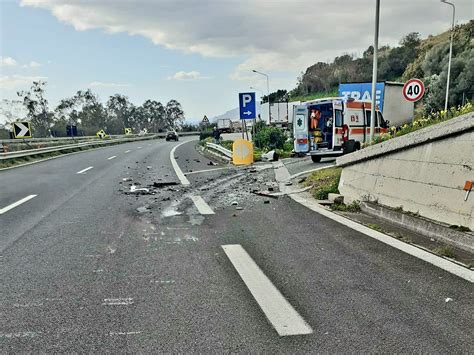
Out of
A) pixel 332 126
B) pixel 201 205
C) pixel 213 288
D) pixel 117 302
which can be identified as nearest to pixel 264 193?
pixel 201 205

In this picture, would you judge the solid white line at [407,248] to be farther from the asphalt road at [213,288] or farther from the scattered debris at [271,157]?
the scattered debris at [271,157]

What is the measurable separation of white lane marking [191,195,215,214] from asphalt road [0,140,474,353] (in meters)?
0.39

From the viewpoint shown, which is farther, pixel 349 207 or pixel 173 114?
pixel 173 114

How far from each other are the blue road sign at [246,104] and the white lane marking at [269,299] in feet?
40.1

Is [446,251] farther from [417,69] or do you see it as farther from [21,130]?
[417,69]

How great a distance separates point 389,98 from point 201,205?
23.0m

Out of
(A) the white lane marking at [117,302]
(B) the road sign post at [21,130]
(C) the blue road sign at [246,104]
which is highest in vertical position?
(C) the blue road sign at [246,104]

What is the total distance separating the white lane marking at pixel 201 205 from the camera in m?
7.86

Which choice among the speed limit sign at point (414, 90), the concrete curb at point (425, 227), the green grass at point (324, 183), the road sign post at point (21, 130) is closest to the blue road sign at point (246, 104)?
the speed limit sign at point (414, 90)

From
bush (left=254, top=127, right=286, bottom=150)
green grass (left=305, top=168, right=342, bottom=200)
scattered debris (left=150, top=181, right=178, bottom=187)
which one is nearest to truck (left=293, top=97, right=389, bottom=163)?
green grass (left=305, top=168, right=342, bottom=200)

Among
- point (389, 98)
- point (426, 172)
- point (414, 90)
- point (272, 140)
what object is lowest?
point (272, 140)

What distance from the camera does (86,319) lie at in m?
3.33

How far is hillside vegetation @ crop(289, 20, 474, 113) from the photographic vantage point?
124 feet

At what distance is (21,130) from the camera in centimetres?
1969
